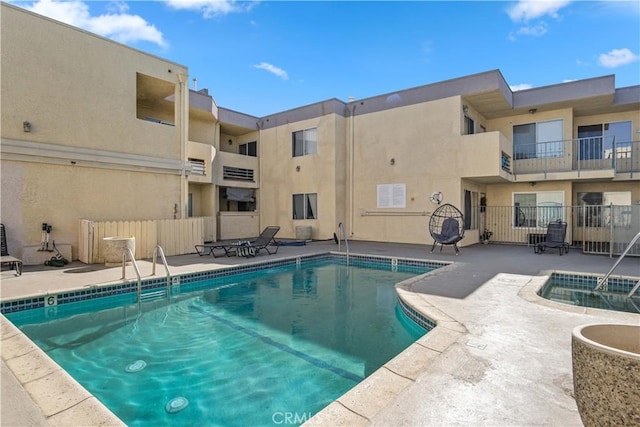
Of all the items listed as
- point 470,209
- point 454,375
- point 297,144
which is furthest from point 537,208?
point 454,375

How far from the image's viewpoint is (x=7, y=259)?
264 inches

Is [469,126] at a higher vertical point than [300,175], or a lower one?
higher

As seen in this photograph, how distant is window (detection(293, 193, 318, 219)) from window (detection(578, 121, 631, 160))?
420 inches

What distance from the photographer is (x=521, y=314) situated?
4.22 metres

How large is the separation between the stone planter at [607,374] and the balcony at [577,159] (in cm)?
1225

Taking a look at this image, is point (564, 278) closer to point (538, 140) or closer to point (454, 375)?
point (454, 375)

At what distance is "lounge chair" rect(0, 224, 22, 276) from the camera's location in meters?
6.66

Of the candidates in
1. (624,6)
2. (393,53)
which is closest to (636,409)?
(624,6)

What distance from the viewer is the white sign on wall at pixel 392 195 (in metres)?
12.9

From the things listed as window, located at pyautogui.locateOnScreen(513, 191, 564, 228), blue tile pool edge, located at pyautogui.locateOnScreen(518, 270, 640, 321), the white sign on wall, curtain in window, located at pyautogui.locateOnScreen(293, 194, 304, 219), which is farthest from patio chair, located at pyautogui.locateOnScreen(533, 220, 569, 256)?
curtain in window, located at pyautogui.locateOnScreen(293, 194, 304, 219)

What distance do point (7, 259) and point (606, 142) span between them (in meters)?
18.8

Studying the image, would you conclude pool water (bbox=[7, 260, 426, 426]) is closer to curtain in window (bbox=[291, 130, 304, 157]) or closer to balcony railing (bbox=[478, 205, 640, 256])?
balcony railing (bbox=[478, 205, 640, 256])

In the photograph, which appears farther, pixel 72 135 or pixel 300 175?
pixel 300 175

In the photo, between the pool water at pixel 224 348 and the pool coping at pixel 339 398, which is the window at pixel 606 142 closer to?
the pool water at pixel 224 348
